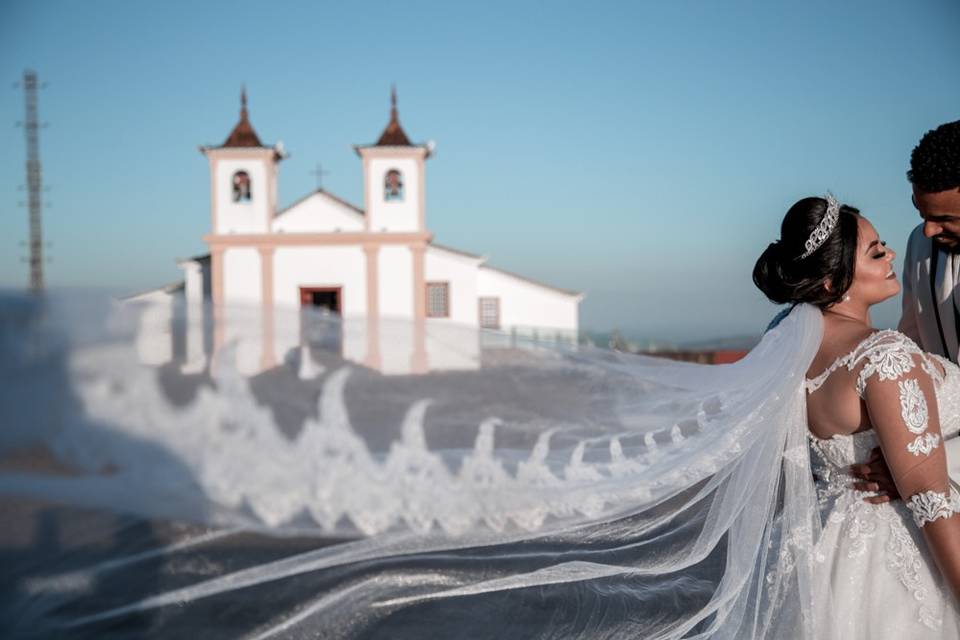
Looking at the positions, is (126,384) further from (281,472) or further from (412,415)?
(412,415)

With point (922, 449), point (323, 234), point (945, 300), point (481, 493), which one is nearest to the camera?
point (922, 449)

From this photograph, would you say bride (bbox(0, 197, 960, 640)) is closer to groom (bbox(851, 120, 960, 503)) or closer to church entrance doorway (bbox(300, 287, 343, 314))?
groom (bbox(851, 120, 960, 503))

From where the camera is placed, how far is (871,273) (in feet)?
7.64

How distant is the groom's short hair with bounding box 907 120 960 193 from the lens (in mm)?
2309

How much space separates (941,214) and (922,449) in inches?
28.8

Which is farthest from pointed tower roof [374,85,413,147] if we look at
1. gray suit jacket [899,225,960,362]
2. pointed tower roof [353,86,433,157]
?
gray suit jacket [899,225,960,362]

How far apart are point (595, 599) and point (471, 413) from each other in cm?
61

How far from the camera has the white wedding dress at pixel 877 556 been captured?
2166 mm

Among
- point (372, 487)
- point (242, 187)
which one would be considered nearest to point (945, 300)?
point (372, 487)

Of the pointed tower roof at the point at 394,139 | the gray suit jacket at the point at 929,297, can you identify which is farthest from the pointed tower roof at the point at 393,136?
the gray suit jacket at the point at 929,297

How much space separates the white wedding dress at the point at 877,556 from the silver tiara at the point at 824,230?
0.97 feet

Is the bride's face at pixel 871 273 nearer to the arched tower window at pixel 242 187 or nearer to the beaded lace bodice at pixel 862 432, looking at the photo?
the beaded lace bodice at pixel 862 432

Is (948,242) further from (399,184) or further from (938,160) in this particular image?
(399,184)

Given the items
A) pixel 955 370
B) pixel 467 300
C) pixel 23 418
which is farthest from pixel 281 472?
pixel 467 300
